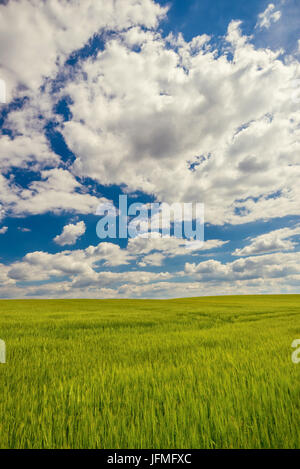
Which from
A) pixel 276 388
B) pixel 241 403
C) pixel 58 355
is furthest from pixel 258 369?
pixel 58 355

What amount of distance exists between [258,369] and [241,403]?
70.0 inches

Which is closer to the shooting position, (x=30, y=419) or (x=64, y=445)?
(x=64, y=445)

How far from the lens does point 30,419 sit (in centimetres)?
303

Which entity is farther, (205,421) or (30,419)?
(30,419)

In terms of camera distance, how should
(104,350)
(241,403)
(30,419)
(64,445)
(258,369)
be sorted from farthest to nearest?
(104,350), (258,369), (241,403), (30,419), (64,445)

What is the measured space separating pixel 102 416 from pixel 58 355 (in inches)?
164

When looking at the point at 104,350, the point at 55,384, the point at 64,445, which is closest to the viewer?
the point at 64,445

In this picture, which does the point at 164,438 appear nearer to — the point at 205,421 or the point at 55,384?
the point at 205,421
